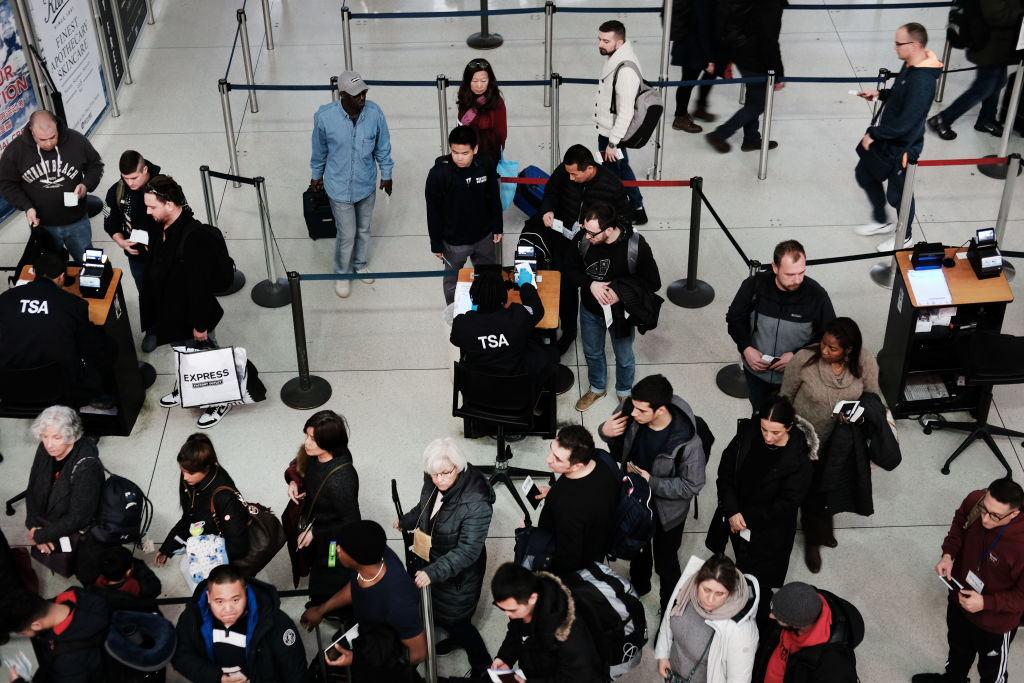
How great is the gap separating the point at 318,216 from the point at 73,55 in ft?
10.5

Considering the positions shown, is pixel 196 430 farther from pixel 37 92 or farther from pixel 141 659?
pixel 37 92

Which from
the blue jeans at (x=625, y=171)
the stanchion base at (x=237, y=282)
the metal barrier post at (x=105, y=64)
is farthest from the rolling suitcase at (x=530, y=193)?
the metal barrier post at (x=105, y=64)

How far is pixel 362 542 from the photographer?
5.37 meters

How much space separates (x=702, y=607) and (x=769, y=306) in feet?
7.53

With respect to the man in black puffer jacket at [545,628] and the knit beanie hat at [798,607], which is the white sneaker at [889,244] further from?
the man in black puffer jacket at [545,628]

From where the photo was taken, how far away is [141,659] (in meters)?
5.54

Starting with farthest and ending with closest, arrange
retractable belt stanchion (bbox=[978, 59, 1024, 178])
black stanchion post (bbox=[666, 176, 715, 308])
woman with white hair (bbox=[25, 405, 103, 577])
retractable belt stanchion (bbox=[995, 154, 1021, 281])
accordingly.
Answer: retractable belt stanchion (bbox=[978, 59, 1024, 178])
black stanchion post (bbox=[666, 176, 715, 308])
retractable belt stanchion (bbox=[995, 154, 1021, 281])
woman with white hair (bbox=[25, 405, 103, 577])

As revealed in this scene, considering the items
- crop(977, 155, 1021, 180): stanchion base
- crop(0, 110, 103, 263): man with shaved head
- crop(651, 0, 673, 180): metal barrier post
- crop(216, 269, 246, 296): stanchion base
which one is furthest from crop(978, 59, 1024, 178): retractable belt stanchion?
crop(0, 110, 103, 263): man with shaved head

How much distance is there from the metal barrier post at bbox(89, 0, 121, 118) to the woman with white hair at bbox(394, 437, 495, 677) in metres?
7.36

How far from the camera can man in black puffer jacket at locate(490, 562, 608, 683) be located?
5066mm

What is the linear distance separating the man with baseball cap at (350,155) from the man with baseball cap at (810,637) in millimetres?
4865

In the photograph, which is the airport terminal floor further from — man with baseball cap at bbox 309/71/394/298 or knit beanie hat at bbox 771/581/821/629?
knit beanie hat at bbox 771/581/821/629

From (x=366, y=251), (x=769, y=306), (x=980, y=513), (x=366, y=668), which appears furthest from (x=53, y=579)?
(x=980, y=513)

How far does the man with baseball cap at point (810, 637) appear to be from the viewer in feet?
16.9
